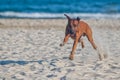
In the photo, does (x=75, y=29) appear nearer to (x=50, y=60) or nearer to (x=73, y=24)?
(x=73, y=24)

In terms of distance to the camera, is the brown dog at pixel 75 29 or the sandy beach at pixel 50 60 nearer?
the sandy beach at pixel 50 60

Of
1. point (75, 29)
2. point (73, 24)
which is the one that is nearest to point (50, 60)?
point (75, 29)

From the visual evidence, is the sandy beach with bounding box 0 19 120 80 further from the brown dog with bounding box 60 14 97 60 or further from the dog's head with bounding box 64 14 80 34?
the dog's head with bounding box 64 14 80 34

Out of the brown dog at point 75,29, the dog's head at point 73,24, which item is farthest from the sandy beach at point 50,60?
the dog's head at point 73,24

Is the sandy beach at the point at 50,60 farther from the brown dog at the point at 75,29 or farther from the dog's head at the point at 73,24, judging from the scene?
the dog's head at the point at 73,24

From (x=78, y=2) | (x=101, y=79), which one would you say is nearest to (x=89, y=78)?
(x=101, y=79)

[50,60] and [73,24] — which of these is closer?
[73,24]

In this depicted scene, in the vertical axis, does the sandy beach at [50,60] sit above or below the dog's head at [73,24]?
below

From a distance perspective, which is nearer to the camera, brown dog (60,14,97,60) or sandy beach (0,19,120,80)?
sandy beach (0,19,120,80)

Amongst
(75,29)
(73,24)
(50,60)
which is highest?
Answer: (73,24)

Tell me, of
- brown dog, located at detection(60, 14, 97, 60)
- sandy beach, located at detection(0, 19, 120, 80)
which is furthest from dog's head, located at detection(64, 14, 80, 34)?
sandy beach, located at detection(0, 19, 120, 80)

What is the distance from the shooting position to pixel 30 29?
657 inches

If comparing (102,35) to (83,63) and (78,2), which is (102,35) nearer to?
(83,63)

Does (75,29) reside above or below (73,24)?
below
